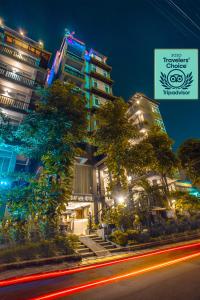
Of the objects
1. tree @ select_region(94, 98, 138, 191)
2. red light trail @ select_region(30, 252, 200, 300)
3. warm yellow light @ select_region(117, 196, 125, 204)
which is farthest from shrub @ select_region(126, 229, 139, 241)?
red light trail @ select_region(30, 252, 200, 300)

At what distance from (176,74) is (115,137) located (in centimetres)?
667

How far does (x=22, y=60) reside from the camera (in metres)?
21.2

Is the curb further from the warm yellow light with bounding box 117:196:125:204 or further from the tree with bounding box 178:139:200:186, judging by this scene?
the tree with bounding box 178:139:200:186

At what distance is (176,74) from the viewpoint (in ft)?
40.8

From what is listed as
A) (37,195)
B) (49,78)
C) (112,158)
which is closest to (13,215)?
(37,195)

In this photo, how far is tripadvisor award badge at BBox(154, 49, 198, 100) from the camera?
11984 millimetres

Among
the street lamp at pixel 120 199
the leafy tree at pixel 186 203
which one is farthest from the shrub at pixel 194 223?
the street lamp at pixel 120 199

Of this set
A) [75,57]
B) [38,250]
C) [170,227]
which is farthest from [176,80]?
[75,57]

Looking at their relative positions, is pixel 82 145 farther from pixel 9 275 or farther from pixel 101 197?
pixel 9 275

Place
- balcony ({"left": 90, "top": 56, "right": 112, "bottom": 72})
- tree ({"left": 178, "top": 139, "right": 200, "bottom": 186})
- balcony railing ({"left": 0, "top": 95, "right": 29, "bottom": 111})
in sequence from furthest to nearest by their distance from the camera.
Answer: balcony ({"left": 90, "top": 56, "right": 112, "bottom": 72}) → tree ({"left": 178, "top": 139, "right": 200, "bottom": 186}) → balcony railing ({"left": 0, "top": 95, "right": 29, "bottom": 111})

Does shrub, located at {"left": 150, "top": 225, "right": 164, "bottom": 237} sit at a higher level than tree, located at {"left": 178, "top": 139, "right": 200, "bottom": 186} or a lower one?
lower

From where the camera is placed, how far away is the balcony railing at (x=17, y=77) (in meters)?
19.0

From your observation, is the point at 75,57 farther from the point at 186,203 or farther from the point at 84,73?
the point at 186,203

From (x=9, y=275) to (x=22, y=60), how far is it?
23191mm
